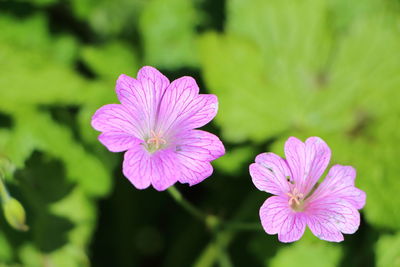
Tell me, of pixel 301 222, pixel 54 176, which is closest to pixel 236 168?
pixel 54 176

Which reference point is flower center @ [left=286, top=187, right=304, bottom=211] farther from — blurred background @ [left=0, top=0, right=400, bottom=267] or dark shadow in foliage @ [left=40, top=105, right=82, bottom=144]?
dark shadow in foliage @ [left=40, top=105, right=82, bottom=144]

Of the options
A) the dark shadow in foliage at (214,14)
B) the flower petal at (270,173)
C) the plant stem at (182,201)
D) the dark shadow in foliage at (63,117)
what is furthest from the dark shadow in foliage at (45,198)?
the dark shadow in foliage at (214,14)

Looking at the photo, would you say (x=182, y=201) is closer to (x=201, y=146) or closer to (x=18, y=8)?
(x=201, y=146)

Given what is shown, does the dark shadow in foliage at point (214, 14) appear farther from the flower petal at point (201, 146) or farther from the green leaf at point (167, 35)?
the flower petal at point (201, 146)

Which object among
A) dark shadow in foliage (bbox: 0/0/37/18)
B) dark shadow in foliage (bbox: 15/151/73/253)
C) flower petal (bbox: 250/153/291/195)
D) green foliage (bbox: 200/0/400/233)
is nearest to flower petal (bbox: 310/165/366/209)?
flower petal (bbox: 250/153/291/195)

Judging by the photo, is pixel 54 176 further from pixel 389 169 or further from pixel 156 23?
pixel 389 169
